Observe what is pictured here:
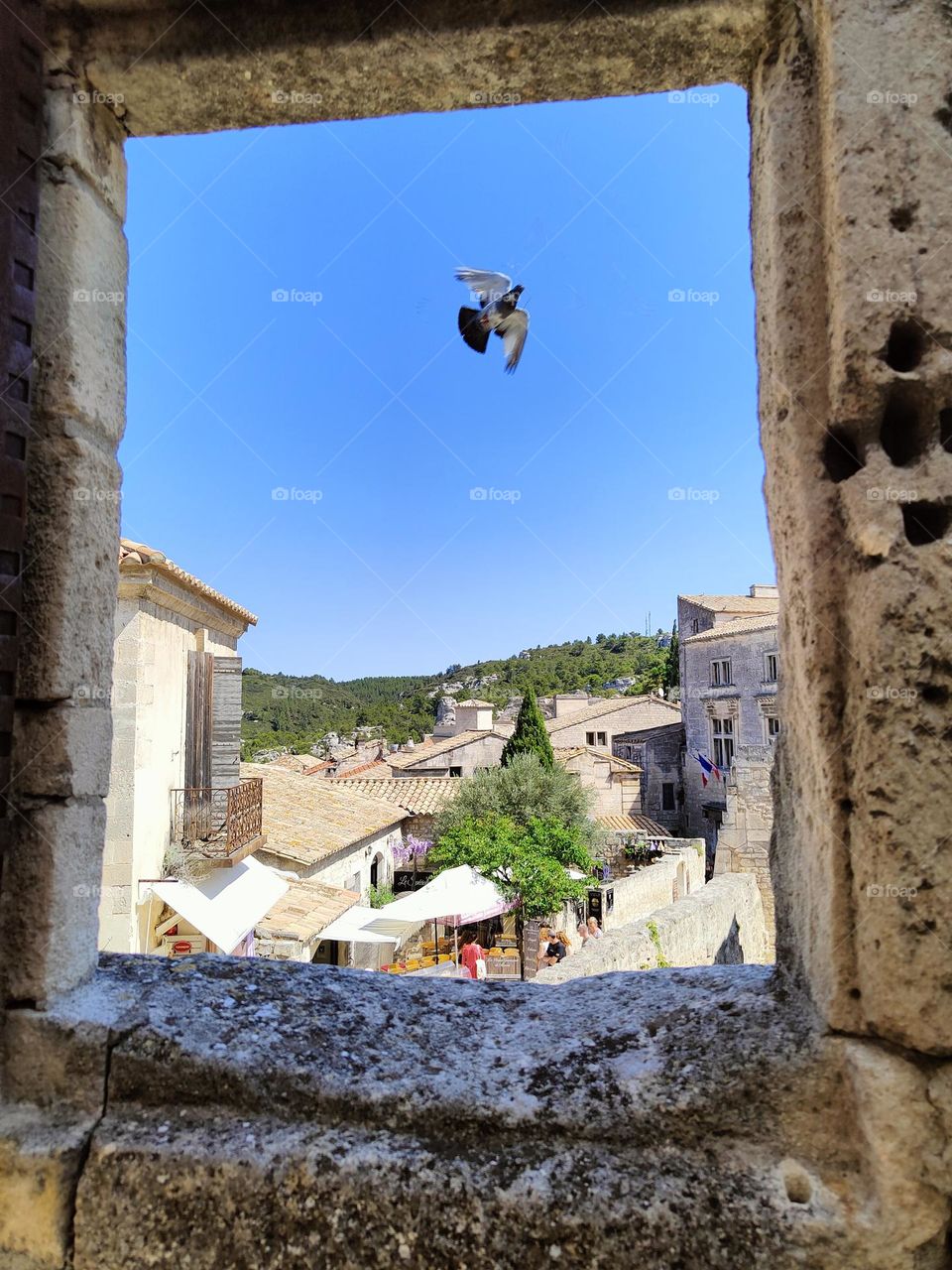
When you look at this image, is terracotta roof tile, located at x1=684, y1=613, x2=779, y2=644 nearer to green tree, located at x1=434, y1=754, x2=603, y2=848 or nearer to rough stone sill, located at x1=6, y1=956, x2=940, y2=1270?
green tree, located at x1=434, y1=754, x2=603, y2=848

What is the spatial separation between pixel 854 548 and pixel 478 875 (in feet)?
47.2

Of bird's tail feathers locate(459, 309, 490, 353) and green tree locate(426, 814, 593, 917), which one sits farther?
green tree locate(426, 814, 593, 917)

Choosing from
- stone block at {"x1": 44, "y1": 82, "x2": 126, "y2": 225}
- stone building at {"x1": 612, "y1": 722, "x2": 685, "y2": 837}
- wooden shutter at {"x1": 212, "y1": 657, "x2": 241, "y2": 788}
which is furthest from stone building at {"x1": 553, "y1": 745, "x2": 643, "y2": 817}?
stone block at {"x1": 44, "y1": 82, "x2": 126, "y2": 225}

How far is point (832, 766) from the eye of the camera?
4.61 ft

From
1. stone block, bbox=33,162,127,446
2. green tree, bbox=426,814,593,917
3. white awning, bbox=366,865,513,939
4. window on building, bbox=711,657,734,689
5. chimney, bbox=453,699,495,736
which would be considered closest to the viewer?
stone block, bbox=33,162,127,446

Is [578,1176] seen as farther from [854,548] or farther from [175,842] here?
[175,842]

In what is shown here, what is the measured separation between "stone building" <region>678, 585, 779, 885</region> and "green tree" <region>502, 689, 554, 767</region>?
5.37 meters

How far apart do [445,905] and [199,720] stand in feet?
17.1

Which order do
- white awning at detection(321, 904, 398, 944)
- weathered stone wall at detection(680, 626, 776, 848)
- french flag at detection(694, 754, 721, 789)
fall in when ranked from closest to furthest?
1. white awning at detection(321, 904, 398, 944)
2. weathered stone wall at detection(680, 626, 776, 848)
3. french flag at detection(694, 754, 721, 789)

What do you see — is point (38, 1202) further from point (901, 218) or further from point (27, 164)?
point (901, 218)

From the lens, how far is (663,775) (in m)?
29.5

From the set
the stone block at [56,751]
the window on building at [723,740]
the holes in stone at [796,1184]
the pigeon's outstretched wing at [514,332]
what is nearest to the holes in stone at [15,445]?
the stone block at [56,751]

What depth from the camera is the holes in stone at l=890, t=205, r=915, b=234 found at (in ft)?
4.64

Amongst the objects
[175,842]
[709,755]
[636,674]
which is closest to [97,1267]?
[175,842]
